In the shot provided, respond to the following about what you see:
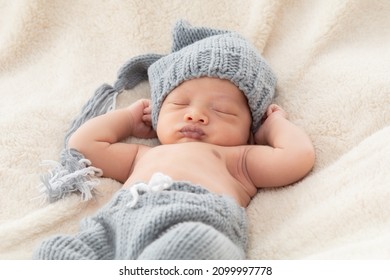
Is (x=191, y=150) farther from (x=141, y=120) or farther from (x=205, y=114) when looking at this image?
(x=141, y=120)

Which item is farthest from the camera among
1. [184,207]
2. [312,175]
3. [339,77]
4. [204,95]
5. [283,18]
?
[283,18]

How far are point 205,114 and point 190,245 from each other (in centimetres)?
53

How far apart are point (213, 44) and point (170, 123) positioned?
251 mm

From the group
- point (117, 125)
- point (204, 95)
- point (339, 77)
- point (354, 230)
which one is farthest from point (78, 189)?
point (339, 77)

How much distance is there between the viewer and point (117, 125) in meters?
1.65

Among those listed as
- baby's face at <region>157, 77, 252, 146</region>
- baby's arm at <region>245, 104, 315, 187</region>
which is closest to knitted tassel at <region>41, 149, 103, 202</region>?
baby's face at <region>157, 77, 252, 146</region>

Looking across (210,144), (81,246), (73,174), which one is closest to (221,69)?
(210,144)

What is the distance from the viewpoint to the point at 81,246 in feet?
3.99

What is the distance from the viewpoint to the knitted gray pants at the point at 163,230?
1.10 meters

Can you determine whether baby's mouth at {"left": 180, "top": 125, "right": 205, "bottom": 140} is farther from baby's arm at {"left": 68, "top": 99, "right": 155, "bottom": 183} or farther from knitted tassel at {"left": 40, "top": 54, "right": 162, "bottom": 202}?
knitted tassel at {"left": 40, "top": 54, "right": 162, "bottom": 202}

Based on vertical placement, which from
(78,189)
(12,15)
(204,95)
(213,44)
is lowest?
(78,189)

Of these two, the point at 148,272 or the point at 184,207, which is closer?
the point at 148,272

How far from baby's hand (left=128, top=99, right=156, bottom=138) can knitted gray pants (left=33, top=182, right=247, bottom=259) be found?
1.27 ft

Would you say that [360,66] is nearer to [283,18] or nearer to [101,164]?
[283,18]
